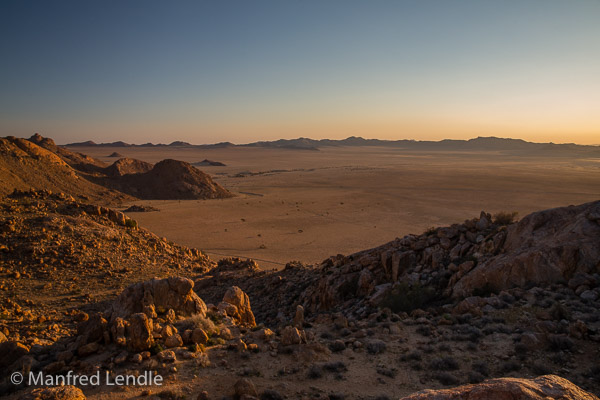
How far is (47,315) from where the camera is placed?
9875 millimetres

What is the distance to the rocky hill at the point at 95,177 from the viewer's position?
115 feet

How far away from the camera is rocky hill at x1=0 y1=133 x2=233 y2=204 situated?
35156 mm

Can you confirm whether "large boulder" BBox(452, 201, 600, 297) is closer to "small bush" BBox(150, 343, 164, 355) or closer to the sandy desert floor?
"small bush" BBox(150, 343, 164, 355)

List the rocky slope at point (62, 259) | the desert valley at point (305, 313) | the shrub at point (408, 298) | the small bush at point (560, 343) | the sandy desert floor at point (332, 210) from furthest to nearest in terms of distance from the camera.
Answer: the sandy desert floor at point (332, 210) → the rocky slope at point (62, 259) → the shrub at point (408, 298) → the small bush at point (560, 343) → the desert valley at point (305, 313)

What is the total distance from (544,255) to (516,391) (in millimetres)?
7697

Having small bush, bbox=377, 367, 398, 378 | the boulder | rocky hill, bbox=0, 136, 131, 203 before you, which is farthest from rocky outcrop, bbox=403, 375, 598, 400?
rocky hill, bbox=0, 136, 131, 203

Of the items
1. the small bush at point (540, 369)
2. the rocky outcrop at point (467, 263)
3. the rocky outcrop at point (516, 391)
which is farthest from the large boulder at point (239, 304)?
the rocky outcrop at point (516, 391)

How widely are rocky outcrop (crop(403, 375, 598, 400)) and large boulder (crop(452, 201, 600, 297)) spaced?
6897mm

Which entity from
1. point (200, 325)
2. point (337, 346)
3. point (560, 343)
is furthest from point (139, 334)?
point (560, 343)

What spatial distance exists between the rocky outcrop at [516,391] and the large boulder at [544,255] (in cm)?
690

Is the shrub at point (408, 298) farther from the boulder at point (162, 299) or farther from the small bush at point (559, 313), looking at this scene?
the boulder at point (162, 299)

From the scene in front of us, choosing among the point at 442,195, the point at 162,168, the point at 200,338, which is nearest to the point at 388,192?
the point at 442,195

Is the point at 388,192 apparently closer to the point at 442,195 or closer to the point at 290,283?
the point at 442,195

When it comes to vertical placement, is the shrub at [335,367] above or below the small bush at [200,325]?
below
